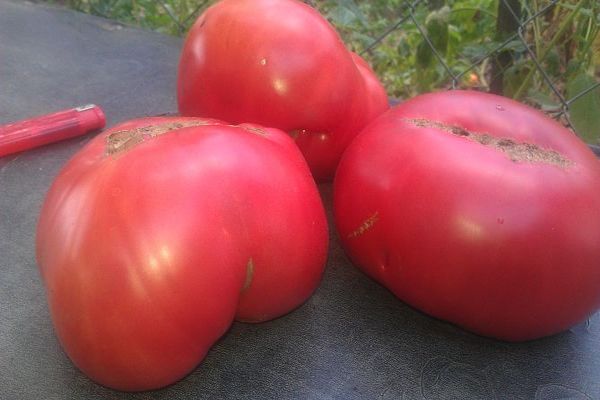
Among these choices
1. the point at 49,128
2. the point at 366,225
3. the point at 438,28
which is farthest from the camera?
the point at 438,28

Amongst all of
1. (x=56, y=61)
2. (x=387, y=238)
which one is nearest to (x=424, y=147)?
(x=387, y=238)

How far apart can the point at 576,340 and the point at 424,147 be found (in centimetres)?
23

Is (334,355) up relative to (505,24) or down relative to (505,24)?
down

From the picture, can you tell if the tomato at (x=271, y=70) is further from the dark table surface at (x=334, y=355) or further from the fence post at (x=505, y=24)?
the fence post at (x=505, y=24)

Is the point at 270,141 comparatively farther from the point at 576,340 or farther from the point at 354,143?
the point at 576,340

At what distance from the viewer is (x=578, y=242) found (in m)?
0.50

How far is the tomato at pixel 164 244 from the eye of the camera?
450mm

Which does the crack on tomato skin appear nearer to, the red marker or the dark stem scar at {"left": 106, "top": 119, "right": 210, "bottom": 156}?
the dark stem scar at {"left": 106, "top": 119, "right": 210, "bottom": 156}

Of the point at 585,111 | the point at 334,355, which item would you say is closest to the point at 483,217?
the point at 334,355

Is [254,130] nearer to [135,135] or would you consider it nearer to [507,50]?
[135,135]

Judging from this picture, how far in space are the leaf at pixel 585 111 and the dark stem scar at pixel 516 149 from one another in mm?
395

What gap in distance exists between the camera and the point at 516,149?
540 millimetres

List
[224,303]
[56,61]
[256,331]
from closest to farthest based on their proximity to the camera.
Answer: [224,303] → [256,331] → [56,61]

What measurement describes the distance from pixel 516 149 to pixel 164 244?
0.30 m
